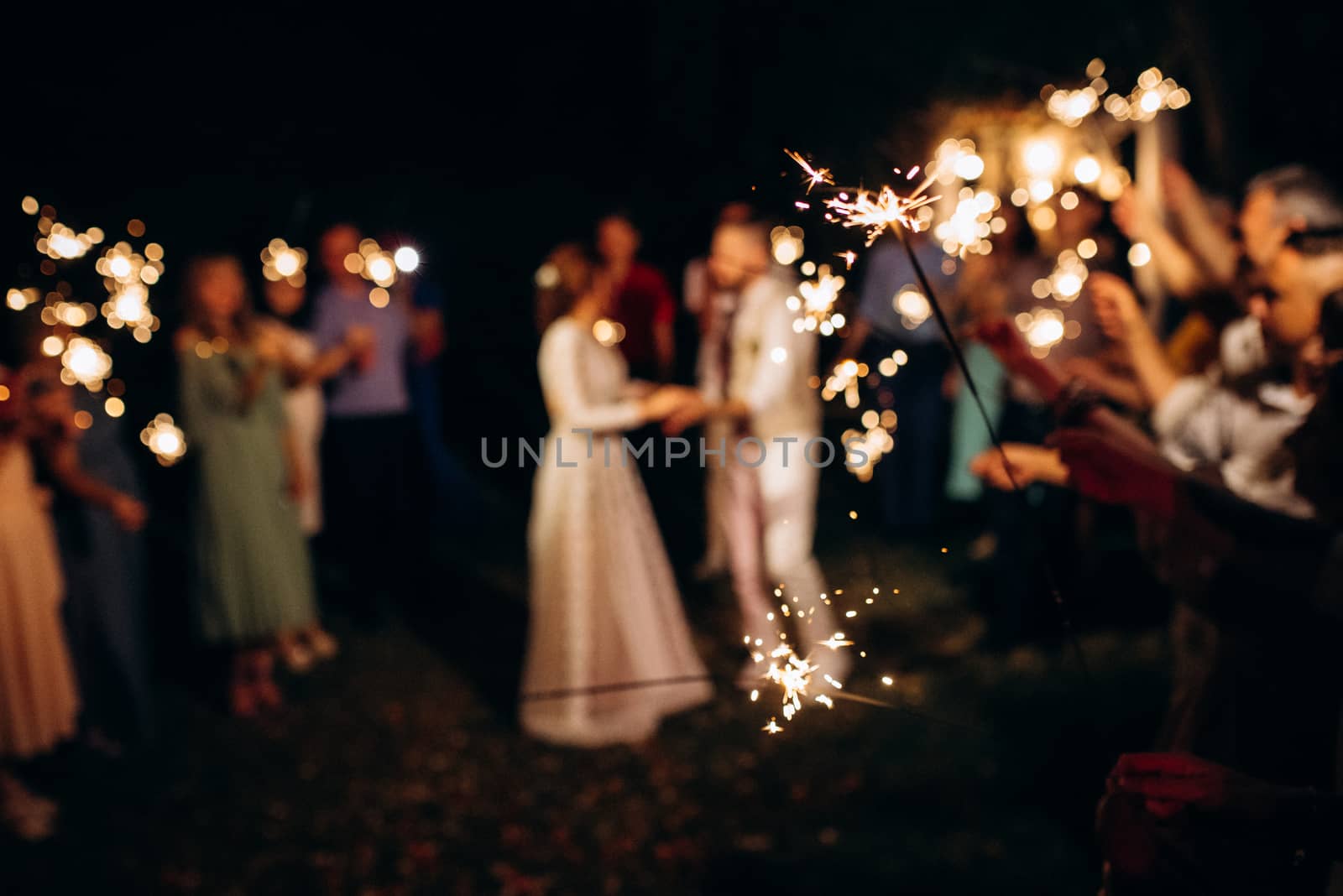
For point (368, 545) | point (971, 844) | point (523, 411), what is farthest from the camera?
point (523, 411)

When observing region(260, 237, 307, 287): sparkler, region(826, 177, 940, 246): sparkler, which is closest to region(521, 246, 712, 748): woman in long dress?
region(826, 177, 940, 246): sparkler

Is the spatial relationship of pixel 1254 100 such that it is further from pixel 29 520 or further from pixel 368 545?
pixel 29 520

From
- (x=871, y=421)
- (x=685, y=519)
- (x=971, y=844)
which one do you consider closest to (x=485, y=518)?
(x=685, y=519)

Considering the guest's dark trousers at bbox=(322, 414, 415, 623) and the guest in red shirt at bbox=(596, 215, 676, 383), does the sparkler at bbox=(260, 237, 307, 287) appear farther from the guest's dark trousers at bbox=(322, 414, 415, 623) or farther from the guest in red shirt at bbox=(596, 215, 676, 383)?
the guest in red shirt at bbox=(596, 215, 676, 383)

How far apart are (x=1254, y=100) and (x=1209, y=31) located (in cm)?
215

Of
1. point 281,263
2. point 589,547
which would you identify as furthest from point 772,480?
point 281,263

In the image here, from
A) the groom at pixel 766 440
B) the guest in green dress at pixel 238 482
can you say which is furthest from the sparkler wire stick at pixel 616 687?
the guest in green dress at pixel 238 482

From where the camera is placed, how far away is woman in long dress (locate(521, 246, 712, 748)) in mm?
3957

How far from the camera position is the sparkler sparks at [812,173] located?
151 centimetres

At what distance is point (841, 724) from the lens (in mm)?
4184

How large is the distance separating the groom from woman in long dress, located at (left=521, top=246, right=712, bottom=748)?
46 cm

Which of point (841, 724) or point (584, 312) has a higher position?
point (584, 312)

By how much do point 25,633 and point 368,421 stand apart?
2.32 metres

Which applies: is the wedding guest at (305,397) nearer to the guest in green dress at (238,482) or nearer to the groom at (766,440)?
the guest in green dress at (238,482)
